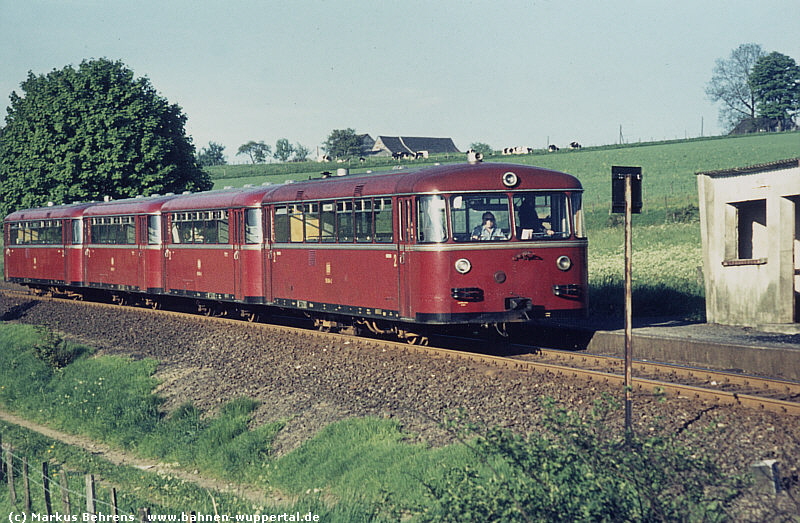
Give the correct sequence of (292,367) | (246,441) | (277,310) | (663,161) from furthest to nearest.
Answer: (663,161) → (277,310) → (292,367) → (246,441)

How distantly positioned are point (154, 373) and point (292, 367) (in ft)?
9.54

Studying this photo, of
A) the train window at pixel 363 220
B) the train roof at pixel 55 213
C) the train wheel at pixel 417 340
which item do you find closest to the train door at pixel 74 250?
the train roof at pixel 55 213

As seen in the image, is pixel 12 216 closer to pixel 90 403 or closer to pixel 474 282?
pixel 90 403

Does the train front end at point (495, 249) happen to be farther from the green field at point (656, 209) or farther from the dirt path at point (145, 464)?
the green field at point (656, 209)

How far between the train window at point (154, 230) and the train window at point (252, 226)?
5486mm

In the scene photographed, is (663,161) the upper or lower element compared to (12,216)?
upper

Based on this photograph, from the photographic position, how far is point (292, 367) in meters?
15.4

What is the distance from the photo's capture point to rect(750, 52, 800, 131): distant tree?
9275 cm

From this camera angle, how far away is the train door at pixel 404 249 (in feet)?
48.0

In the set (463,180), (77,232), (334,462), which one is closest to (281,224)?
Result: (463,180)

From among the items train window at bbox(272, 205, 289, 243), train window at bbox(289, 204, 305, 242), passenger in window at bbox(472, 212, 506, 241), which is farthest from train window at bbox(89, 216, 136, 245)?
passenger in window at bbox(472, 212, 506, 241)

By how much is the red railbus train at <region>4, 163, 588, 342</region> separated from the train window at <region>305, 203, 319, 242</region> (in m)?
0.02

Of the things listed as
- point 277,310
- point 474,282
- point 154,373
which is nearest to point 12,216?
point 277,310

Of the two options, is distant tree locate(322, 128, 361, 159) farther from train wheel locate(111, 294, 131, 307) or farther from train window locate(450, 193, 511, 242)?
train window locate(450, 193, 511, 242)
